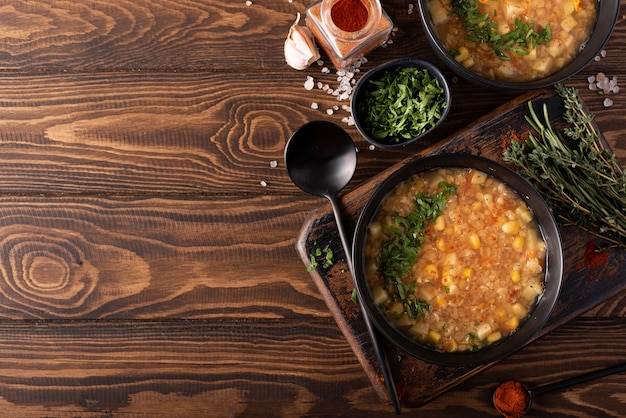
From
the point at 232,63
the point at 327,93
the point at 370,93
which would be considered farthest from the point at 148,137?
the point at 370,93

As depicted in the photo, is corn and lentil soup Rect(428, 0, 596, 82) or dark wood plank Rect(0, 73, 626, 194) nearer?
corn and lentil soup Rect(428, 0, 596, 82)

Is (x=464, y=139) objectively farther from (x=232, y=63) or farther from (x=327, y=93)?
(x=232, y=63)

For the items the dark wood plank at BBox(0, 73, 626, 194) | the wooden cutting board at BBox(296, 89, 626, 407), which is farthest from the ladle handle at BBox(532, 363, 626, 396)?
the dark wood plank at BBox(0, 73, 626, 194)

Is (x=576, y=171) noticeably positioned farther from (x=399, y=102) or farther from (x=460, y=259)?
(x=399, y=102)

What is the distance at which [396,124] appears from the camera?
229 centimetres

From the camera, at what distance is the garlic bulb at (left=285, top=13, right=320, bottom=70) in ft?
7.72

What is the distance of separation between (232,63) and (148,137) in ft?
1.53

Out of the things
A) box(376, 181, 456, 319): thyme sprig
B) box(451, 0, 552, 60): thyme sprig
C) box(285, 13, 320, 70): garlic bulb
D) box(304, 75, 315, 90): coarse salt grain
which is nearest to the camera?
box(376, 181, 456, 319): thyme sprig

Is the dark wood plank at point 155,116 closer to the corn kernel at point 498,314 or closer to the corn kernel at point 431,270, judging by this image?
the corn kernel at point 431,270

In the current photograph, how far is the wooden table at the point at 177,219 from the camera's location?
2.47 meters

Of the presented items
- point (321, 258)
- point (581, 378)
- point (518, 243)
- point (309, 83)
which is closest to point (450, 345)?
point (518, 243)

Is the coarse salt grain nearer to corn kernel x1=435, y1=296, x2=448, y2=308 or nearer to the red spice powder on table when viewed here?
the red spice powder on table

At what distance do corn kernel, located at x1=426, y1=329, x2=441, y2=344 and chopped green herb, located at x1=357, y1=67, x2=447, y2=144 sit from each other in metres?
0.73

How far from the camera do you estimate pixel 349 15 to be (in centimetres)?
227
